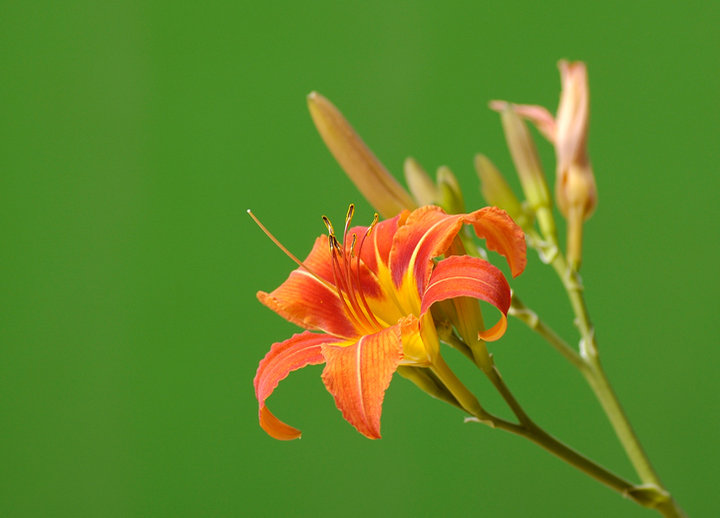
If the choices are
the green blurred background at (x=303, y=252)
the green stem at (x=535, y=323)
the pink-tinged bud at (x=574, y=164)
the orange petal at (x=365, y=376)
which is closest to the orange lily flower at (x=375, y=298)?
the orange petal at (x=365, y=376)

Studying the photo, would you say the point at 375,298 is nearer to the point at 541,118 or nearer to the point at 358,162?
the point at 358,162

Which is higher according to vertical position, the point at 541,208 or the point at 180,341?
the point at 180,341

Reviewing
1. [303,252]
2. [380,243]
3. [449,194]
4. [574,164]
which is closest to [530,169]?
[574,164]

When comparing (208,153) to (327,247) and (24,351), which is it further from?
(327,247)

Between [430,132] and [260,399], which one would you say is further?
[430,132]

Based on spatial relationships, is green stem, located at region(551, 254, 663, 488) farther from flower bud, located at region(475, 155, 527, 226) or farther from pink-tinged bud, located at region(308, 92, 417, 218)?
pink-tinged bud, located at region(308, 92, 417, 218)

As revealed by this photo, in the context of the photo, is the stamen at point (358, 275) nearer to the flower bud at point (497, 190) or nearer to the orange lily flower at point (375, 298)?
the orange lily flower at point (375, 298)

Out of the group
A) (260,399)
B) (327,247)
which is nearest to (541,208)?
(327,247)
